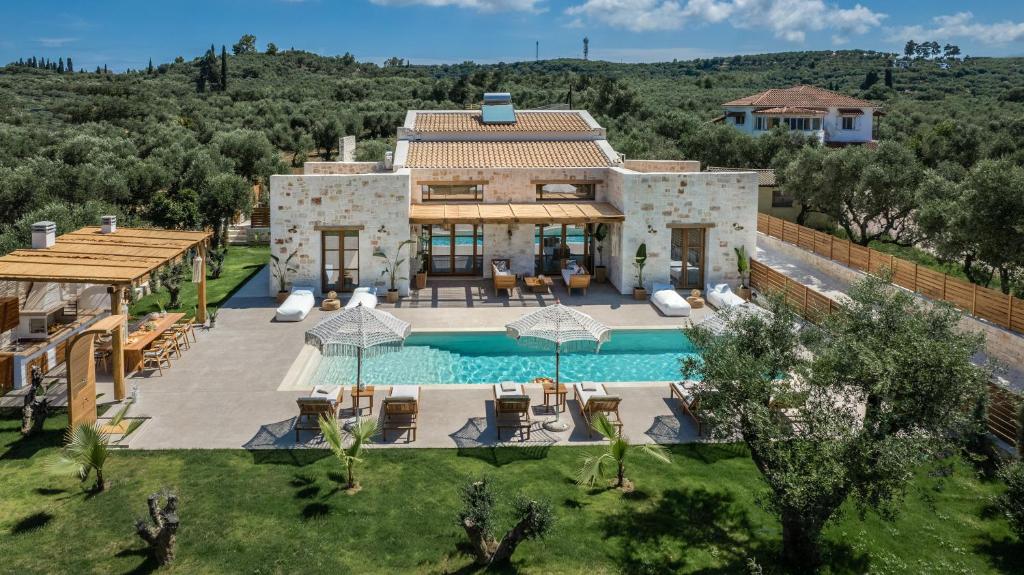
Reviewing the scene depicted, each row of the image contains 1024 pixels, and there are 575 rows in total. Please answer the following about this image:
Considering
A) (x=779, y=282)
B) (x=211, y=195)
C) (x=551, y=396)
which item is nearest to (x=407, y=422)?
(x=551, y=396)

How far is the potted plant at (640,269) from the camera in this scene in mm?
24016

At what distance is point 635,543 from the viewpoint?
1015 centimetres

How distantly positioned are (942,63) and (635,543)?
149 meters

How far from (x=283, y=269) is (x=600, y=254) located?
11362mm

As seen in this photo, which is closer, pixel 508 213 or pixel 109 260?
pixel 109 260

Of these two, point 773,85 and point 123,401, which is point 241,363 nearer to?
point 123,401

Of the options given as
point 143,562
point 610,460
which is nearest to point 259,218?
point 610,460

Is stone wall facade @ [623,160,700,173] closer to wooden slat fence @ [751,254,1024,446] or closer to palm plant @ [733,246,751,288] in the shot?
palm plant @ [733,246,751,288]

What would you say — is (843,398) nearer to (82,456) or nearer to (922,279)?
(82,456)

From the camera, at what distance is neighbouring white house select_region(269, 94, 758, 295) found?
23.6 m

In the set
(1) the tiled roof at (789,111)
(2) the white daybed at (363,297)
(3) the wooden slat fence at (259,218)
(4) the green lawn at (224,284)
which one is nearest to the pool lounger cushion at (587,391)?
(2) the white daybed at (363,297)

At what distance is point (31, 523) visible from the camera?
34.0 feet

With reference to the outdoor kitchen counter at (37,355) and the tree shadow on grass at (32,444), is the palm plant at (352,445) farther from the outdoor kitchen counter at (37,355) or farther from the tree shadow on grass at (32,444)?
the outdoor kitchen counter at (37,355)

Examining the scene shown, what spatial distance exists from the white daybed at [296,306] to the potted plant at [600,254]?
10.1 m
